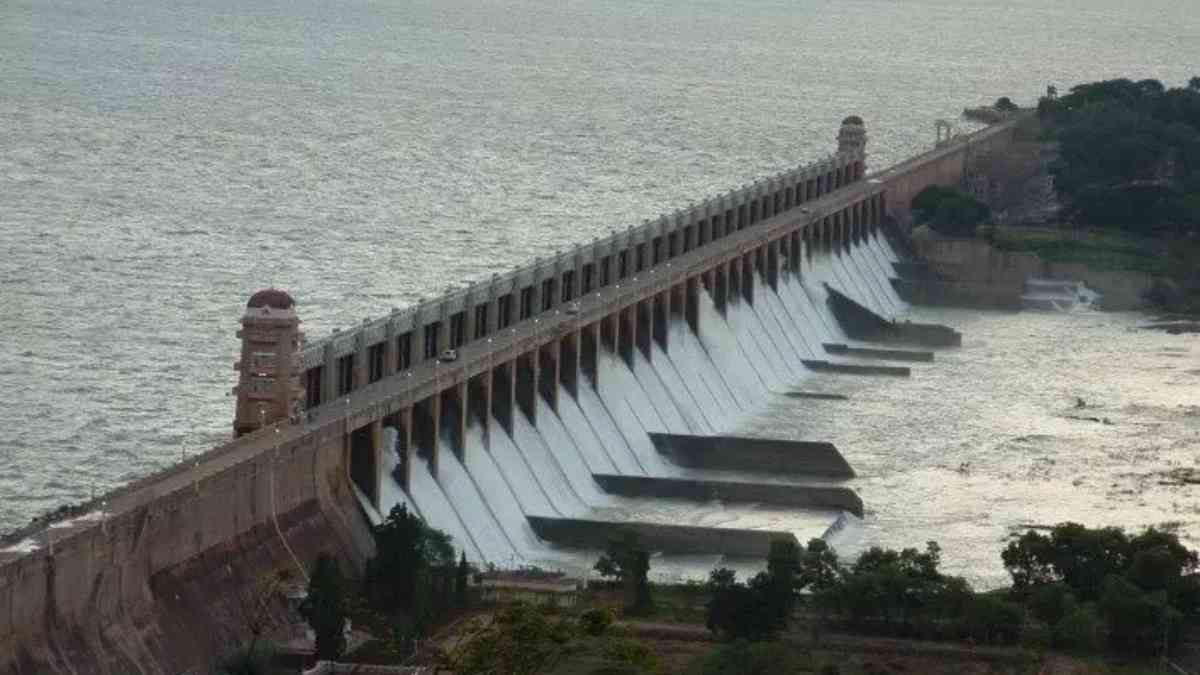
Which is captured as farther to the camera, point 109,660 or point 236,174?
point 236,174

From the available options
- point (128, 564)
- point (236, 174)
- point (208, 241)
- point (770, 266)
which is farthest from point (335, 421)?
point (236, 174)

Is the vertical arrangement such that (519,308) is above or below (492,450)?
above

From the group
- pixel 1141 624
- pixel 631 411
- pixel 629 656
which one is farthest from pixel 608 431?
pixel 629 656

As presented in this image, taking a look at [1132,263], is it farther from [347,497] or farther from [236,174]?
[347,497]

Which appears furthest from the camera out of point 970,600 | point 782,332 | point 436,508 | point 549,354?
point 782,332

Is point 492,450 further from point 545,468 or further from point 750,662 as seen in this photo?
point 750,662

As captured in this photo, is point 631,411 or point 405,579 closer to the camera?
point 405,579

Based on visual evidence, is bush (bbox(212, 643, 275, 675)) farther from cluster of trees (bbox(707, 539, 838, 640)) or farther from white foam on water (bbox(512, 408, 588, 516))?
white foam on water (bbox(512, 408, 588, 516))

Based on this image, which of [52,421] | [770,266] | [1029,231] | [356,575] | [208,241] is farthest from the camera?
[1029,231]
